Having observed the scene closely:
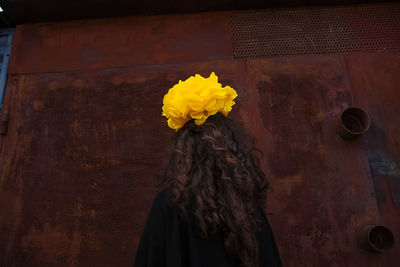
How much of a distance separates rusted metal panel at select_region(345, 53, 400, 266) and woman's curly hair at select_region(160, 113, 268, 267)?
1656 millimetres

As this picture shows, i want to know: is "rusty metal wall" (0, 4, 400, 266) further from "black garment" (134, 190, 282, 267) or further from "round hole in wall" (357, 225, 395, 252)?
"black garment" (134, 190, 282, 267)

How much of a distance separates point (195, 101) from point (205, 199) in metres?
0.49

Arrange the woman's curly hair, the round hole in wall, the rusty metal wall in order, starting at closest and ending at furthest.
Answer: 1. the woman's curly hair
2. the round hole in wall
3. the rusty metal wall

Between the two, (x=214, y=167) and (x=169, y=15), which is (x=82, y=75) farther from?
(x=214, y=167)

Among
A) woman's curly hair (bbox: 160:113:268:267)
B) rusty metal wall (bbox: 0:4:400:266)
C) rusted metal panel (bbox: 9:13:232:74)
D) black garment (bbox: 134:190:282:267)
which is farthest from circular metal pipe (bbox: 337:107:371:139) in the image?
black garment (bbox: 134:190:282:267)

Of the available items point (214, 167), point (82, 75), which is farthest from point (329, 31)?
point (82, 75)

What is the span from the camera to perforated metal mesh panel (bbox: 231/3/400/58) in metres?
2.84

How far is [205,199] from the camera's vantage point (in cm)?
120

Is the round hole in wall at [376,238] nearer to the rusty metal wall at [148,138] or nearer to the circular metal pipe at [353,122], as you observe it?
the rusty metal wall at [148,138]

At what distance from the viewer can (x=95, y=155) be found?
99.4 inches

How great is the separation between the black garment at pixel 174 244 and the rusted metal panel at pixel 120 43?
1889 millimetres

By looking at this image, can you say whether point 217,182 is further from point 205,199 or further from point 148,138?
point 148,138

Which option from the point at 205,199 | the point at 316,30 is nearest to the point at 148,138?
the point at 205,199

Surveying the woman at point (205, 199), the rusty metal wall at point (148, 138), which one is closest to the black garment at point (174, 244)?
the woman at point (205, 199)
